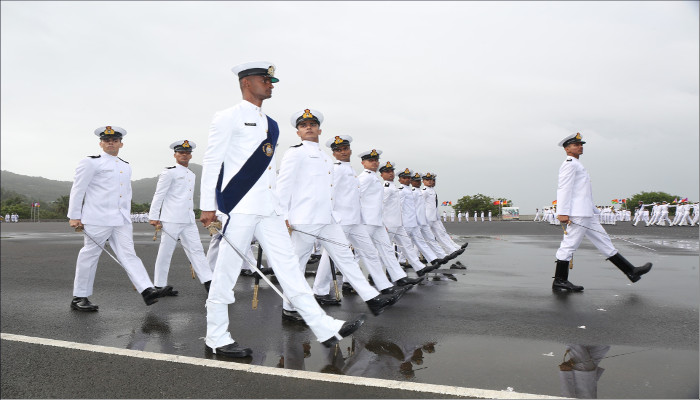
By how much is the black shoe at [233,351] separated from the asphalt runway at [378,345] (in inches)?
2.7

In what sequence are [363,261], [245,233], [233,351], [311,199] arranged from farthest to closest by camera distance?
[363,261] → [311,199] → [245,233] → [233,351]

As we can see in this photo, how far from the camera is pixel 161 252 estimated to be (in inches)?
285

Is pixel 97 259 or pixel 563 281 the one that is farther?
pixel 563 281

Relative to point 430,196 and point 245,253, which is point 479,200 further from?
point 245,253

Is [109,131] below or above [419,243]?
above

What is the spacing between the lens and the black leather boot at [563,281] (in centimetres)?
692

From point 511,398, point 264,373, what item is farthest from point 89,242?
point 511,398

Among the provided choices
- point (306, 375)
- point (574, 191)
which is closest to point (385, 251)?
point (574, 191)

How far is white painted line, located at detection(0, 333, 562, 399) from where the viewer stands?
303 centimetres

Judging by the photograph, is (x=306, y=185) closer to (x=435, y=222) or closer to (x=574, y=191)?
(x=574, y=191)

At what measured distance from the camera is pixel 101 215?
6195 mm

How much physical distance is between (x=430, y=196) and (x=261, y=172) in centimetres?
815

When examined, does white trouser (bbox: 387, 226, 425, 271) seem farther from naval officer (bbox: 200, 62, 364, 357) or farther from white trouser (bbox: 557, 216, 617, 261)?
naval officer (bbox: 200, 62, 364, 357)

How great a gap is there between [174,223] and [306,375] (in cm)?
453
